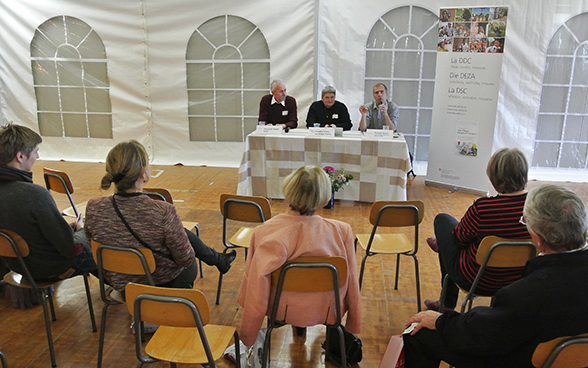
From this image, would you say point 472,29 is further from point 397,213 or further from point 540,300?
point 540,300

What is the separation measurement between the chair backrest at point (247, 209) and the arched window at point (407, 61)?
3.99m

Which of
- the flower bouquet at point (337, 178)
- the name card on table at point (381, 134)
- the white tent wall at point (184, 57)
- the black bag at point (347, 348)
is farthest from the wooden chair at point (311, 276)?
the white tent wall at point (184, 57)

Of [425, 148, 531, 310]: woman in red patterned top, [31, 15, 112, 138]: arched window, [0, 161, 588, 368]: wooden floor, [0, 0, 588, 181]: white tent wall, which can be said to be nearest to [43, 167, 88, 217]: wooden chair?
[0, 161, 588, 368]: wooden floor

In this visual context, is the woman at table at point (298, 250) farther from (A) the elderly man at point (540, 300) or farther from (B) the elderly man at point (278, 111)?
(B) the elderly man at point (278, 111)

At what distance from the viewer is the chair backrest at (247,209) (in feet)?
9.50

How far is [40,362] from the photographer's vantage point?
2482 millimetres

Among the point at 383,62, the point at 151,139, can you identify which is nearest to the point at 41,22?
the point at 151,139

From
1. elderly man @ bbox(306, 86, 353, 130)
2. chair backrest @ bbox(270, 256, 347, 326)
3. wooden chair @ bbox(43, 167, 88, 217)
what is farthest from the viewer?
elderly man @ bbox(306, 86, 353, 130)

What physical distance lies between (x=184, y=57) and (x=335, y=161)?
3038mm

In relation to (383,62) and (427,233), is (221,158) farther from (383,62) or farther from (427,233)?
(427,233)

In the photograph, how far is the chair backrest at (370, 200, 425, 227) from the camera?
283 centimetres

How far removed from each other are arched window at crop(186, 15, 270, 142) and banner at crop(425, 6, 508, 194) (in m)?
2.44

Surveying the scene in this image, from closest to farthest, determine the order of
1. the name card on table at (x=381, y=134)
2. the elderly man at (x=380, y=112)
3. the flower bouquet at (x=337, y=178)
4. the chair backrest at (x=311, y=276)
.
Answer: the chair backrest at (x=311, y=276)
the flower bouquet at (x=337, y=178)
the name card on table at (x=381, y=134)
the elderly man at (x=380, y=112)

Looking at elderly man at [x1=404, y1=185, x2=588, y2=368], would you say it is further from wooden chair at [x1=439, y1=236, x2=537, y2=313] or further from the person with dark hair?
the person with dark hair
